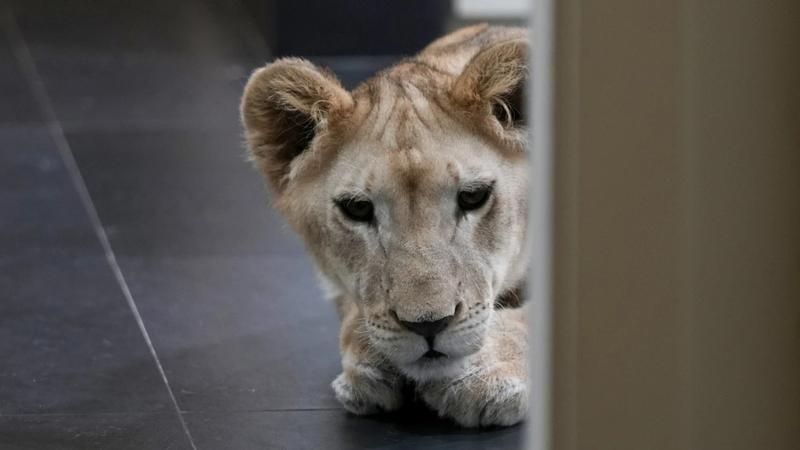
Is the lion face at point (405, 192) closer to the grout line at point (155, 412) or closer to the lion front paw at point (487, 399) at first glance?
the lion front paw at point (487, 399)

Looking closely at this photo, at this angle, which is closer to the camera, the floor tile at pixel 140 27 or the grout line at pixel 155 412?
the grout line at pixel 155 412

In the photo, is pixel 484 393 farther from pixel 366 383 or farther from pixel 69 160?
pixel 69 160

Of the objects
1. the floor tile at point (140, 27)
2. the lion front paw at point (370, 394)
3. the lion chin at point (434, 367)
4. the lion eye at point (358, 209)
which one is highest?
the lion eye at point (358, 209)

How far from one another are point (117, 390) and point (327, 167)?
51 centimetres

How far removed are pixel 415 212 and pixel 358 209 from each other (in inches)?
4.2

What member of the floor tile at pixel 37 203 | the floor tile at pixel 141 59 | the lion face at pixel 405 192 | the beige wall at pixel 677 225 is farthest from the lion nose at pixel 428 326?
the floor tile at pixel 141 59

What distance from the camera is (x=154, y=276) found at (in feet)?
9.96

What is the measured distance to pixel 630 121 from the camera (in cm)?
104

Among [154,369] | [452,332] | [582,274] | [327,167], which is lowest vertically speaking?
[154,369]

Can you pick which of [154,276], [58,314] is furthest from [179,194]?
[58,314]

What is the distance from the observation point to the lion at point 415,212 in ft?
6.97

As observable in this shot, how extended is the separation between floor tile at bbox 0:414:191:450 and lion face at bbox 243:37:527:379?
1.10 ft

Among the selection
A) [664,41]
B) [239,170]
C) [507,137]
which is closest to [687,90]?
[664,41]

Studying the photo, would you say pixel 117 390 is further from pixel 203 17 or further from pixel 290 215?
pixel 203 17
